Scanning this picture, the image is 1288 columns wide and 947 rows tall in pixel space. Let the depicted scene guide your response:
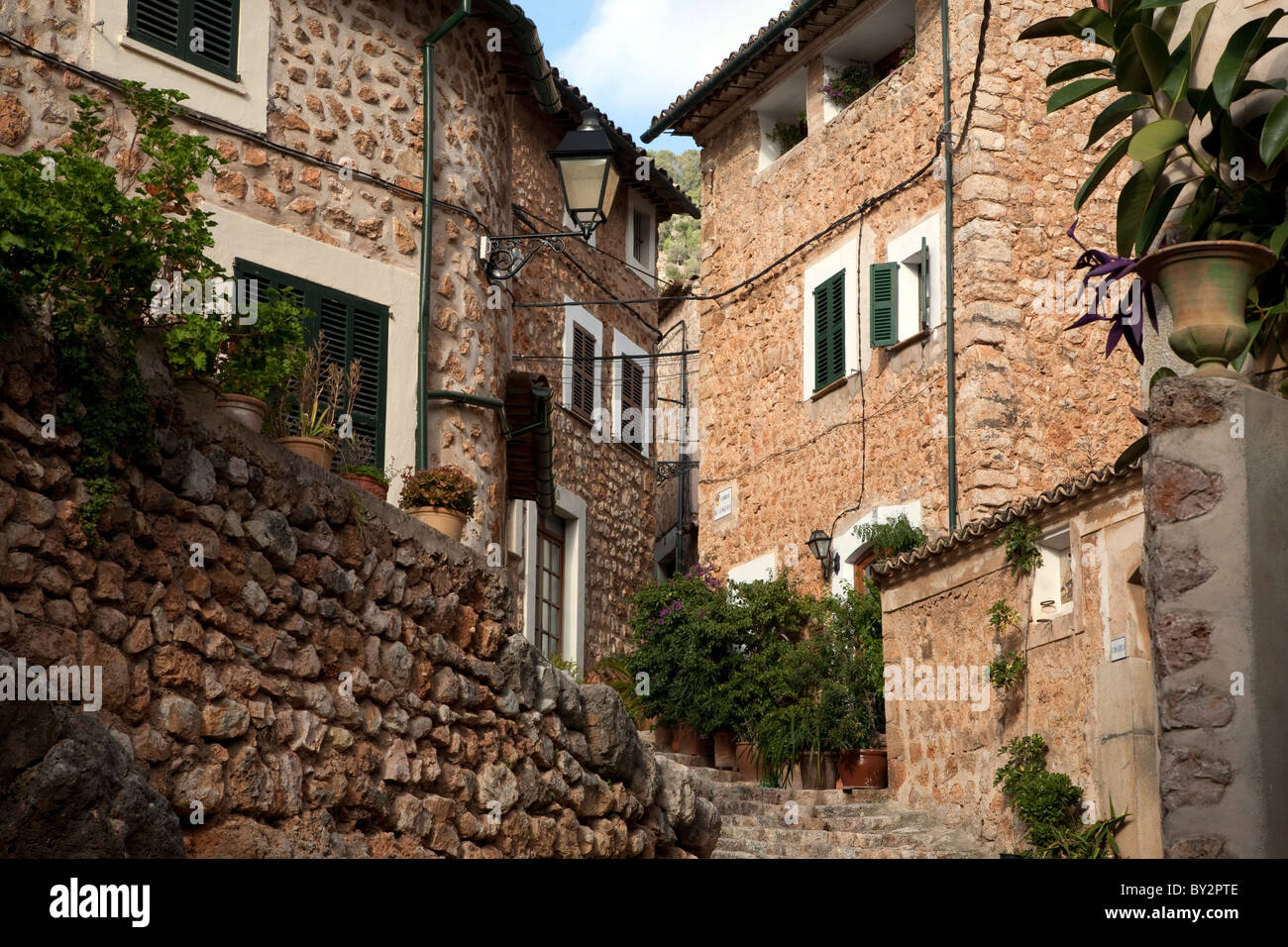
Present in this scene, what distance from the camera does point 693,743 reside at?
15305mm

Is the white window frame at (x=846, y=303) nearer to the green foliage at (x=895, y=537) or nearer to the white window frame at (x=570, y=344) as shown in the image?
the green foliage at (x=895, y=537)

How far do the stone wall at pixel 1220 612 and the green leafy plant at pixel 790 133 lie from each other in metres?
13.0

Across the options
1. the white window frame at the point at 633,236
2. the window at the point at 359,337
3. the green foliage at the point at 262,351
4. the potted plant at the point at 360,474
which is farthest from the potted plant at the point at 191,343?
the white window frame at the point at 633,236

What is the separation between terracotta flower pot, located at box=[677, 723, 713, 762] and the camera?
15.2 metres

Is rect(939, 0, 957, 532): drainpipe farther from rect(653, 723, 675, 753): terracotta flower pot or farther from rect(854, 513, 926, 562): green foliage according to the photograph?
rect(653, 723, 675, 753): terracotta flower pot

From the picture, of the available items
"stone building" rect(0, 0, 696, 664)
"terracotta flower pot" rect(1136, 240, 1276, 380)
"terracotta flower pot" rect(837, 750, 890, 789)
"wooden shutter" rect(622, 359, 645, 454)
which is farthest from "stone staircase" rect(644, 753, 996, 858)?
"wooden shutter" rect(622, 359, 645, 454)

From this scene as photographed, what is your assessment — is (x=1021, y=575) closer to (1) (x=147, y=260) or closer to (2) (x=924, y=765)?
(2) (x=924, y=765)

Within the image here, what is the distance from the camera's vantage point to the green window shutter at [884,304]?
15.6 m

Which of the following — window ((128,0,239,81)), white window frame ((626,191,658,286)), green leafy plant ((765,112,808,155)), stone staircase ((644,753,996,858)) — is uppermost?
green leafy plant ((765,112,808,155))

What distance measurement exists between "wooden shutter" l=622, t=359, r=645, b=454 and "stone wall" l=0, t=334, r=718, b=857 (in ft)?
32.5

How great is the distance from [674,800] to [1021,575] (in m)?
3.63

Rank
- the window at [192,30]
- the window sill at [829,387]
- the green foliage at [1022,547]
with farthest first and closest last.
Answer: the window sill at [829,387] → the green foliage at [1022,547] → the window at [192,30]
